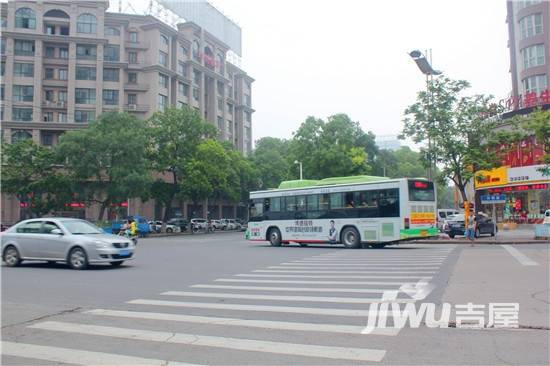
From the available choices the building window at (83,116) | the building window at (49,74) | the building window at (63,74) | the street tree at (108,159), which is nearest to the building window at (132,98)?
the building window at (83,116)

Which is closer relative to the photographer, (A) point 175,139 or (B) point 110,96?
(A) point 175,139

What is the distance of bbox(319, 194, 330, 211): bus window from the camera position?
23.1 metres

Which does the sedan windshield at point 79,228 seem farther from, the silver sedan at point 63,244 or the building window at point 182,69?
the building window at point 182,69

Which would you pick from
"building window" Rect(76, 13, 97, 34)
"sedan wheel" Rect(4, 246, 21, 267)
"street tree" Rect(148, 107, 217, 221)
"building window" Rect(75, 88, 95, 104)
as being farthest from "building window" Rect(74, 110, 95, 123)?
"sedan wheel" Rect(4, 246, 21, 267)

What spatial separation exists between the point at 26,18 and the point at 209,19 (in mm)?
25039

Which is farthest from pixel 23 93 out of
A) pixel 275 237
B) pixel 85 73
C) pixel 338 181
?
pixel 338 181

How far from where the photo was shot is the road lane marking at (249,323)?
21.2 ft

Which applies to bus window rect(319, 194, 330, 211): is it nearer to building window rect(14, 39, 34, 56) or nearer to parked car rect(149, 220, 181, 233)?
parked car rect(149, 220, 181, 233)

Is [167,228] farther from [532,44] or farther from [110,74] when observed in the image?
[532,44]

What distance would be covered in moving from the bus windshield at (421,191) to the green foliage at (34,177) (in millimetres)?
33334

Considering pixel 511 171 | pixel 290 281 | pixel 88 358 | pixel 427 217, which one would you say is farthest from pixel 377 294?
pixel 511 171

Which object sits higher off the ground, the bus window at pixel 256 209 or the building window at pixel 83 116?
the building window at pixel 83 116

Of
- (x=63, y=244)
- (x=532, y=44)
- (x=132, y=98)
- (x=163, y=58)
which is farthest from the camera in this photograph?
(x=163, y=58)

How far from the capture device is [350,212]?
2217 centimetres
